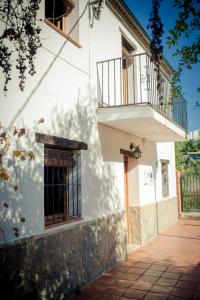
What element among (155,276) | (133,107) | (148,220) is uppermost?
(133,107)

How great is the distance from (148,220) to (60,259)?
5.24 metres

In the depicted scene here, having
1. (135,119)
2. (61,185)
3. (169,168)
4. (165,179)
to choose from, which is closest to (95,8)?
(135,119)

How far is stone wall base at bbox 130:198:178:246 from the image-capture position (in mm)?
9258

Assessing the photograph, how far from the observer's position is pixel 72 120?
606 cm

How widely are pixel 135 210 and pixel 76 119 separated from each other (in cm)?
428

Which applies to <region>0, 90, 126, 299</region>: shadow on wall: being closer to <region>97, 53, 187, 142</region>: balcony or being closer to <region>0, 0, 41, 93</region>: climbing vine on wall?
<region>97, 53, 187, 142</region>: balcony

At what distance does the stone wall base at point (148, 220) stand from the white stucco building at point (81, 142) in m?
0.03

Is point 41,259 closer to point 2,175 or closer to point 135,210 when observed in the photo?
point 2,175

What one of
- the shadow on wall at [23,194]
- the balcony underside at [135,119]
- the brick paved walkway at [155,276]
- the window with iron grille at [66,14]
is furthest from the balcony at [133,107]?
the brick paved walkway at [155,276]

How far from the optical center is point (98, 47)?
747 cm

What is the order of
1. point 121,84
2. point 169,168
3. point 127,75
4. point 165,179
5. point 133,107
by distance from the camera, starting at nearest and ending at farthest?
point 133,107 < point 121,84 < point 127,75 < point 165,179 < point 169,168

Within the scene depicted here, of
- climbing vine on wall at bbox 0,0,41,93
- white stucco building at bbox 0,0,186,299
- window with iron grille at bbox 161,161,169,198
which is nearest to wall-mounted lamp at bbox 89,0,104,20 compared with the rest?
white stucco building at bbox 0,0,186,299

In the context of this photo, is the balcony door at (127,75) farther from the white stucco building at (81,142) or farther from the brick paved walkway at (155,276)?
the brick paved walkway at (155,276)

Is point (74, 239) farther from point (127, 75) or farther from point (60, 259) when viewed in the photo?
point (127, 75)
